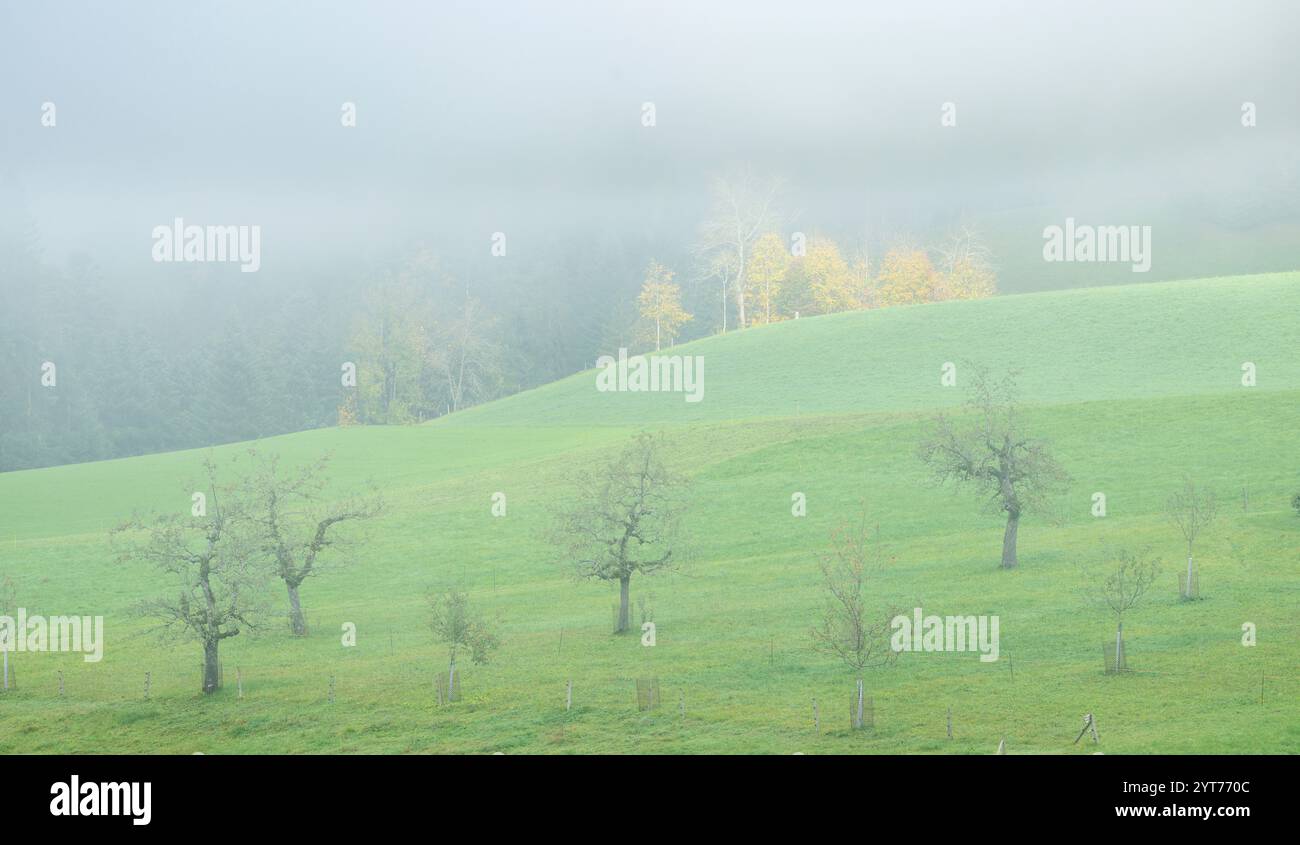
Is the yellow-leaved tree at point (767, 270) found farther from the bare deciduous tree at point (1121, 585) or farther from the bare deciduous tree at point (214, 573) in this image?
the bare deciduous tree at point (214, 573)

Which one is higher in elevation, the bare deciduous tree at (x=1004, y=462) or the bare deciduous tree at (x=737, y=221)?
the bare deciduous tree at (x=737, y=221)

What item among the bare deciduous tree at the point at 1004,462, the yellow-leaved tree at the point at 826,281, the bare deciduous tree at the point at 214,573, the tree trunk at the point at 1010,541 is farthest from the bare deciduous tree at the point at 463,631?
the yellow-leaved tree at the point at 826,281

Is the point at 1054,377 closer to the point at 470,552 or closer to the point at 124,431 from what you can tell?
the point at 470,552

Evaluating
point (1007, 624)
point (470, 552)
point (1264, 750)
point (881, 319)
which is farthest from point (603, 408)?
point (1264, 750)

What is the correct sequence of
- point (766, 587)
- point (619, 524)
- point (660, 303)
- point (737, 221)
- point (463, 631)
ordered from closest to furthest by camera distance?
point (463, 631), point (619, 524), point (766, 587), point (737, 221), point (660, 303)

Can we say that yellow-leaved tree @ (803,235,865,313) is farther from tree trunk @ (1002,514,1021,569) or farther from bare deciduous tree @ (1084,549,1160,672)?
bare deciduous tree @ (1084,549,1160,672)

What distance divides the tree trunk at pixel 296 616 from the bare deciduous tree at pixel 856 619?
854 inches

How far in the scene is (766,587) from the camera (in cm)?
5203

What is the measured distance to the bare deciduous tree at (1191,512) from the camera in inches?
1918

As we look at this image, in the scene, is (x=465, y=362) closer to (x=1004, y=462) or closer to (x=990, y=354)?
(x=990, y=354)

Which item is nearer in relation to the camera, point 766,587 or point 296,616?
point 296,616

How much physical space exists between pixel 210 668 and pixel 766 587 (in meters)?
22.3

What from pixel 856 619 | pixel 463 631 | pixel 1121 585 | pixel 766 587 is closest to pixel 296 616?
pixel 463 631
